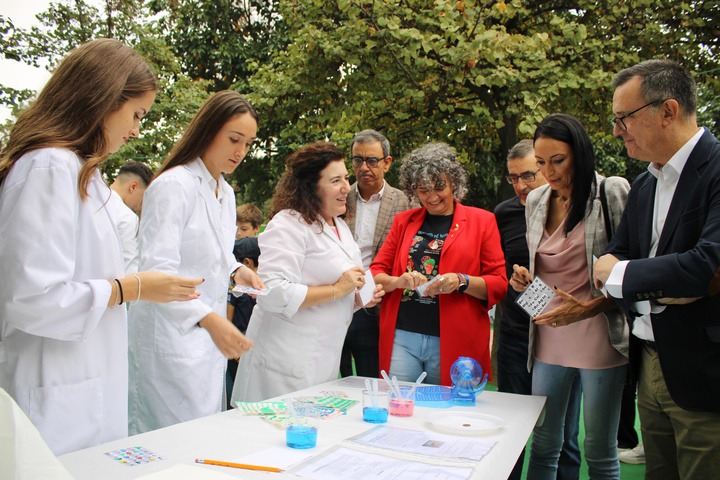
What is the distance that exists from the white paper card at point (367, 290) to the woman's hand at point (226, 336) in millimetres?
913

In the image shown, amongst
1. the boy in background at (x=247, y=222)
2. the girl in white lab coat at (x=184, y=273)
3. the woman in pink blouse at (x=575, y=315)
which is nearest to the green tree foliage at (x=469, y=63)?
the boy in background at (x=247, y=222)

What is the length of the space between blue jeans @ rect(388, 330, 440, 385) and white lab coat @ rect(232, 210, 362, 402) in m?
0.32

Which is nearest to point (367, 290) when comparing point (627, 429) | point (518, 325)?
point (518, 325)

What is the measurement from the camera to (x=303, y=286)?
2.58 m

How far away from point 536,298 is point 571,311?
15cm

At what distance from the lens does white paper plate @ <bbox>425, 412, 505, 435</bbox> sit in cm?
180

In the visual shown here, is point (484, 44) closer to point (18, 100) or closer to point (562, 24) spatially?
point (562, 24)

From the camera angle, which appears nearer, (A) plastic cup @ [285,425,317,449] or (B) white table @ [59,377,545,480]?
(B) white table @ [59,377,545,480]

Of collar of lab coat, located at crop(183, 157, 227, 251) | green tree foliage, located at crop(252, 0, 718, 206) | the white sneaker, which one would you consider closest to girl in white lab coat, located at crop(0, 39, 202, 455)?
collar of lab coat, located at crop(183, 157, 227, 251)

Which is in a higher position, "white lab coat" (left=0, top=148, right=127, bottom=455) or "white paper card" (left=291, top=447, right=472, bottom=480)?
"white lab coat" (left=0, top=148, right=127, bottom=455)

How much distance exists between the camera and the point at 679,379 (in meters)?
1.80

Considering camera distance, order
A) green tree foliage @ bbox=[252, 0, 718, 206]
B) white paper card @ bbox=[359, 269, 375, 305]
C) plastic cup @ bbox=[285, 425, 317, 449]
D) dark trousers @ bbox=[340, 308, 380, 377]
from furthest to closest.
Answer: green tree foliage @ bbox=[252, 0, 718, 206] → dark trousers @ bbox=[340, 308, 380, 377] → white paper card @ bbox=[359, 269, 375, 305] → plastic cup @ bbox=[285, 425, 317, 449]

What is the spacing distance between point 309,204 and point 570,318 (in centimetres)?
138

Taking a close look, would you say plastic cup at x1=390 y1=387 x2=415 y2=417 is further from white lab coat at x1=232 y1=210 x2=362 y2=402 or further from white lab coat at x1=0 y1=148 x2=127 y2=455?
white lab coat at x1=0 y1=148 x2=127 y2=455
